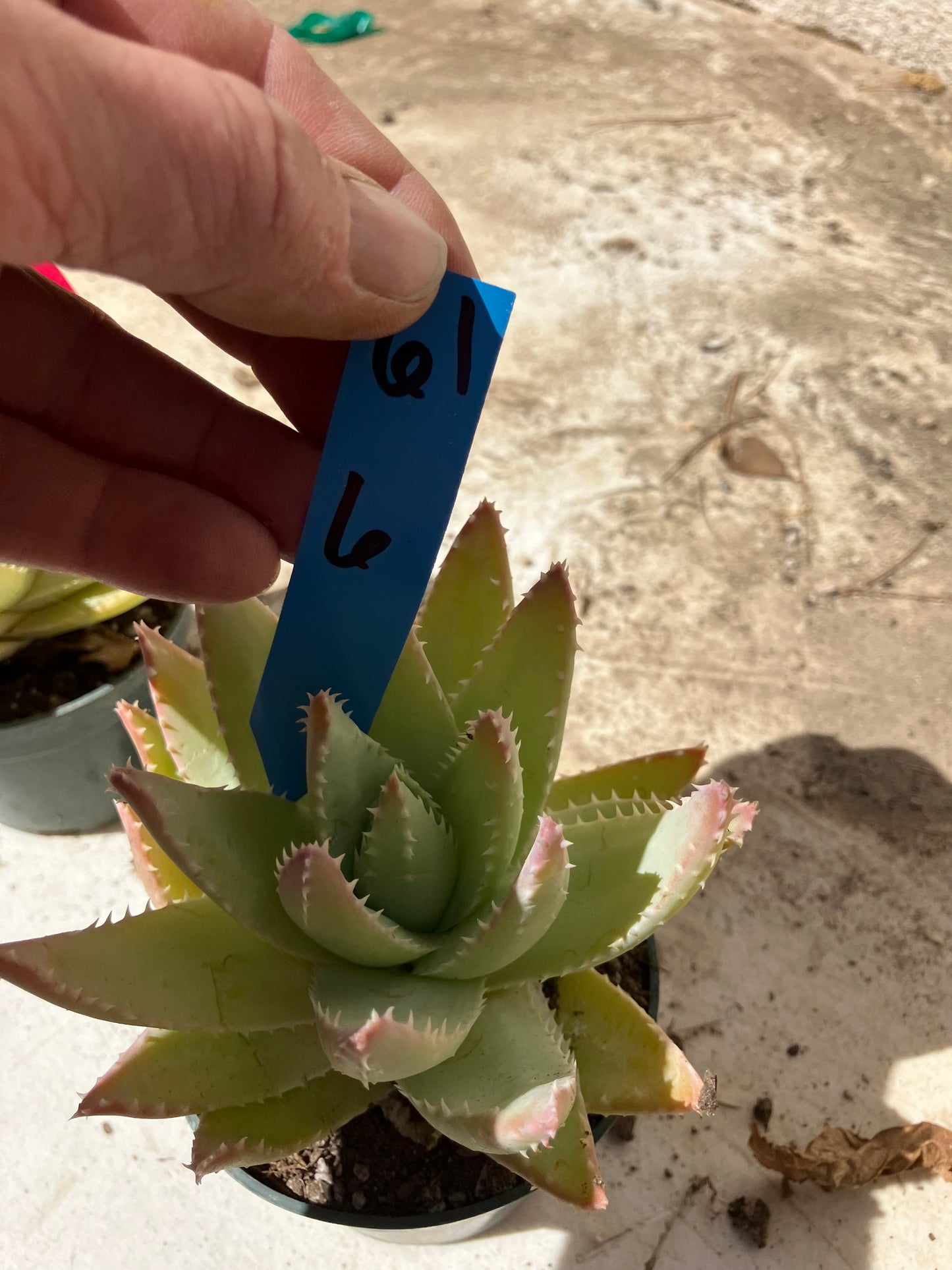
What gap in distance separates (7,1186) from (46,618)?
503mm

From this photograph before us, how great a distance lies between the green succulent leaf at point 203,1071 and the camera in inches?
21.7

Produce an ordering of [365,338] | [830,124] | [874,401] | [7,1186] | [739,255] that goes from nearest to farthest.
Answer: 1. [365,338]
2. [7,1186]
3. [874,401]
4. [739,255]
5. [830,124]

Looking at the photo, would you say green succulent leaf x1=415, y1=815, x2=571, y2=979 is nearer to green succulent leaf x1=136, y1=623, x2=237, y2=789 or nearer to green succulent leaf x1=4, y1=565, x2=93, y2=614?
green succulent leaf x1=136, y1=623, x2=237, y2=789

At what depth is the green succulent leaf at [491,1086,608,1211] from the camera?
54 centimetres

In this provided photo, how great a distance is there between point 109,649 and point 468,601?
45cm

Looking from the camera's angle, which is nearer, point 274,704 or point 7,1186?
point 274,704

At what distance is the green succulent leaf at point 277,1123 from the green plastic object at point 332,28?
1.92 meters

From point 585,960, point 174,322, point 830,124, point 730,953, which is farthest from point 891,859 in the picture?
point 830,124

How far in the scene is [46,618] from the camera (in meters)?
0.90

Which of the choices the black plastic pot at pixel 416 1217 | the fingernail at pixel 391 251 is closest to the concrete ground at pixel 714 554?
the black plastic pot at pixel 416 1217

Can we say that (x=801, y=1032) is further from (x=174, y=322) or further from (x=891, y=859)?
(x=174, y=322)

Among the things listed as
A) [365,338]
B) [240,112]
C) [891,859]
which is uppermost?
[240,112]

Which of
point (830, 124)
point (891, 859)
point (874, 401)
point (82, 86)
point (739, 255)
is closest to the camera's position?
point (82, 86)

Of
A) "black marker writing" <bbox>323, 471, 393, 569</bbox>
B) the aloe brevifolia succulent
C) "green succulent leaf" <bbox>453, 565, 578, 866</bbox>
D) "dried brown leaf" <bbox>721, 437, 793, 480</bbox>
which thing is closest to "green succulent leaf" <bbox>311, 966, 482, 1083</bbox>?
the aloe brevifolia succulent
